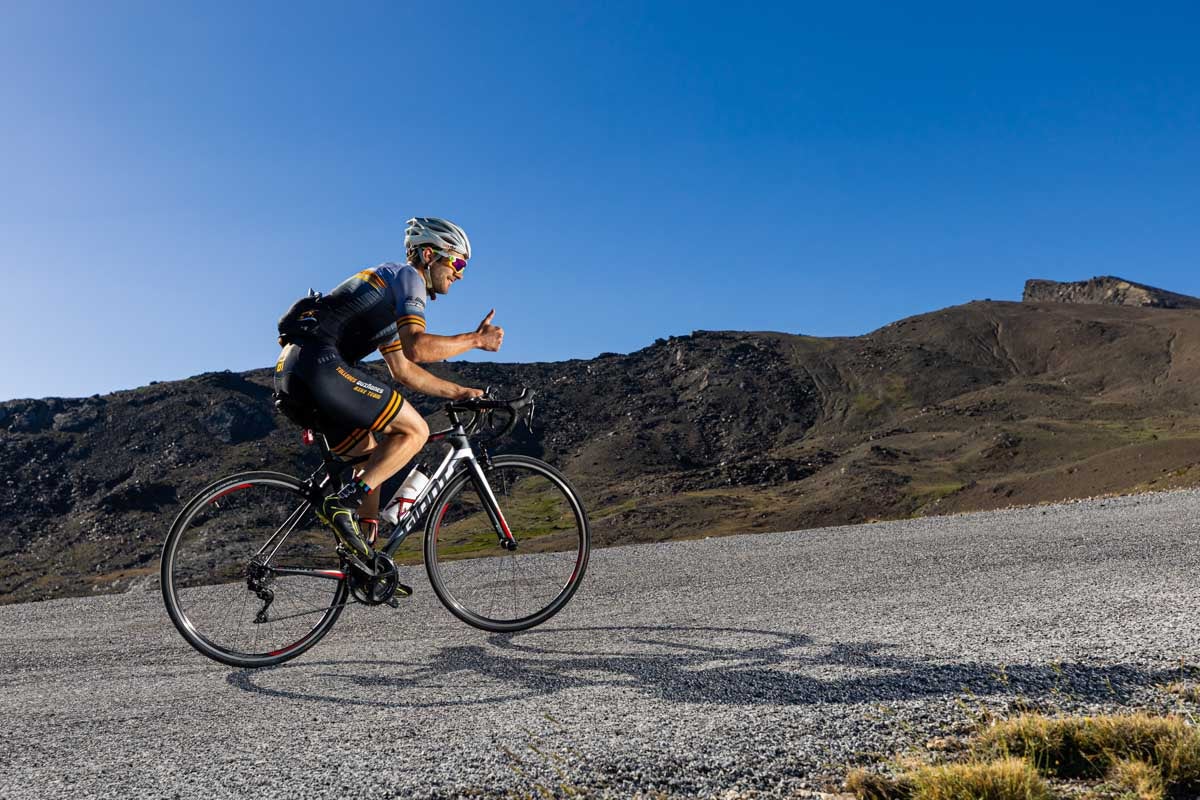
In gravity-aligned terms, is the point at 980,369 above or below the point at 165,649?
above

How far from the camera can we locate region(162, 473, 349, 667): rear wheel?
549 cm

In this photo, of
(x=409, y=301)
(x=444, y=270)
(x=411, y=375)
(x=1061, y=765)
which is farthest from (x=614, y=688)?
(x=444, y=270)

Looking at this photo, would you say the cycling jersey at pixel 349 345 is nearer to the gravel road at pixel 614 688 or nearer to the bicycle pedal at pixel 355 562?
the bicycle pedal at pixel 355 562

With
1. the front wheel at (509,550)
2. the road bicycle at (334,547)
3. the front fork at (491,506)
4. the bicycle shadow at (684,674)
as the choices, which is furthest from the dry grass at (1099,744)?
the front fork at (491,506)

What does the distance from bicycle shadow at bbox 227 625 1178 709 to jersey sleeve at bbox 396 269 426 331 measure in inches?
88.9

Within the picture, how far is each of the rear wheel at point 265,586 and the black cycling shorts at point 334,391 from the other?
1.63ft

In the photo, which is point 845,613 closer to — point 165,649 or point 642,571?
point 642,571

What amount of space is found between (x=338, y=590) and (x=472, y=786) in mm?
2946

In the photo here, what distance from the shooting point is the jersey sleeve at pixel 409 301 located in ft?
18.5

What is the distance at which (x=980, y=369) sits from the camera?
125875 millimetres

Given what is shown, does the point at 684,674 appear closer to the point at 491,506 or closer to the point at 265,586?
the point at 491,506

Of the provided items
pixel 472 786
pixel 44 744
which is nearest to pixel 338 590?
pixel 44 744

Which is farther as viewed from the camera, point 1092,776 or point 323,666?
point 323,666

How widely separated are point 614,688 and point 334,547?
2.14m
